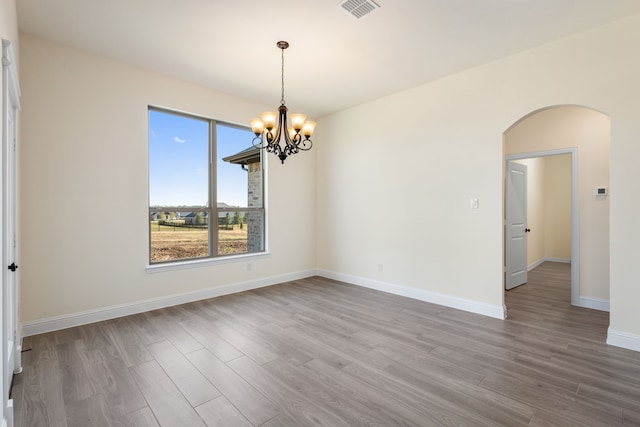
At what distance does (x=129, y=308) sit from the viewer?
3.70 m

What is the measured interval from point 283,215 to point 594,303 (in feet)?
15.2

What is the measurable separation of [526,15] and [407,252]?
3.03 metres

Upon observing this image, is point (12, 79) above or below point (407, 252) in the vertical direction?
above

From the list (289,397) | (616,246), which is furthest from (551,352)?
(289,397)

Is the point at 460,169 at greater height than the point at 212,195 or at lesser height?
greater

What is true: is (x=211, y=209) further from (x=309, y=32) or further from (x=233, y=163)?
(x=309, y=32)

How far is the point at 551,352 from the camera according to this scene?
2736mm

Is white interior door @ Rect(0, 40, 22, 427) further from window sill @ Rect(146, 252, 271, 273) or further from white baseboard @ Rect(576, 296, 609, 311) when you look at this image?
white baseboard @ Rect(576, 296, 609, 311)

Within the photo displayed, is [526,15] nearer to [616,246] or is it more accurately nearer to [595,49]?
[595,49]

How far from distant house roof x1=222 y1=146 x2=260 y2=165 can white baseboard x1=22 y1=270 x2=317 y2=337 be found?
77.9 inches

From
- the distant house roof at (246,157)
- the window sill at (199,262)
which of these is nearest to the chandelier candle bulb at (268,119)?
the distant house roof at (246,157)

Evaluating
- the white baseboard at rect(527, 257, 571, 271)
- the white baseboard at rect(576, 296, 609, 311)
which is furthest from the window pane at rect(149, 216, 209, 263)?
the white baseboard at rect(527, 257, 571, 271)

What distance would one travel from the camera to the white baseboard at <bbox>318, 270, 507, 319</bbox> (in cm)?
365

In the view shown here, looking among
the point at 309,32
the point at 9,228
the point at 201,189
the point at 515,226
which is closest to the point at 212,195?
the point at 201,189
